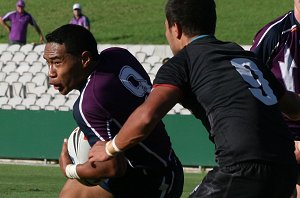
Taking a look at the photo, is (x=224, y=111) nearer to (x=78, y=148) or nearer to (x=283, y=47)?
(x=78, y=148)

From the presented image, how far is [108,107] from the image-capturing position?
271 inches

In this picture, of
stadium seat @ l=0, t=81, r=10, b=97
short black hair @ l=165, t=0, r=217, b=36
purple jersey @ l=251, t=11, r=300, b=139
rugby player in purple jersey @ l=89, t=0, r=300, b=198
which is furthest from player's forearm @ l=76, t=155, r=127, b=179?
stadium seat @ l=0, t=81, r=10, b=97

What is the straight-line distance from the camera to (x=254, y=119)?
565 centimetres

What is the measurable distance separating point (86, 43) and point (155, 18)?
34897 millimetres

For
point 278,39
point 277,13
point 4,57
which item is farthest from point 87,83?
point 277,13

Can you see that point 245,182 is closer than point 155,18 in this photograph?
Yes

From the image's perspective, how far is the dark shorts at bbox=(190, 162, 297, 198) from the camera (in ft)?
18.4

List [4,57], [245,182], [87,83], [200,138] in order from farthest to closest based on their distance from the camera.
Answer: [4,57], [200,138], [87,83], [245,182]

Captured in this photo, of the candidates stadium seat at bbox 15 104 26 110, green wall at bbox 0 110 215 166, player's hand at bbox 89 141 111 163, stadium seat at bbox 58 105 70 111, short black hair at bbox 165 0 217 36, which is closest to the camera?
short black hair at bbox 165 0 217 36

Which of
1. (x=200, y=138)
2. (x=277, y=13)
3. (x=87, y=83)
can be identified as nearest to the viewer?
(x=87, y=83)

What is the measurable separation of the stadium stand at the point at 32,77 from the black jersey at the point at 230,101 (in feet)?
58.2

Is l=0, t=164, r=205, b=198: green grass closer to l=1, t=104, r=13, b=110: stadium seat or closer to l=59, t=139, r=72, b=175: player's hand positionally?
l=1, t=104, r=13, b=110: stadium seat

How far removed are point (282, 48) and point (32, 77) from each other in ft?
64.8

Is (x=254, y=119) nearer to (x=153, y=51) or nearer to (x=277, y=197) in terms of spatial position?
(x=277, y=197)
